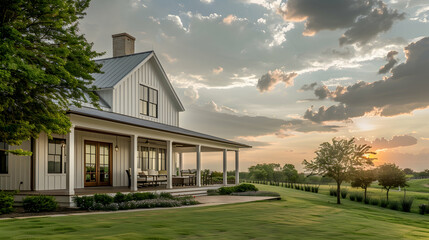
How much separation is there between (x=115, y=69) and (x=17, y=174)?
30.9 feet

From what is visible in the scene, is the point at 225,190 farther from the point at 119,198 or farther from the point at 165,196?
the point at 119,198

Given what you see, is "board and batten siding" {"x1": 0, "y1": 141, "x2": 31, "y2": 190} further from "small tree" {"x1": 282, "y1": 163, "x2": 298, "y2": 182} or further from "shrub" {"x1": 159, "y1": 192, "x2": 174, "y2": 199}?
"small tree" {"x1": 282, "y1": 163, "x2": 298, "y2": 182}

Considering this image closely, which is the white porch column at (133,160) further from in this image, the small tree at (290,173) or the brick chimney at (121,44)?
the small tree at (290,173)

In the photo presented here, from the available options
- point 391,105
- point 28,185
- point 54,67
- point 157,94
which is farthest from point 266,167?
point 54,67

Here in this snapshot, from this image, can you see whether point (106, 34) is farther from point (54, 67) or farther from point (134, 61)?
point (54, 67)

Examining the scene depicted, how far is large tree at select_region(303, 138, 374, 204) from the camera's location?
995 inches

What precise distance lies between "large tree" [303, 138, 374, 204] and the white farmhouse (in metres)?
6.02

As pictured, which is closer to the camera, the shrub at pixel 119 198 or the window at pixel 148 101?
the shrub at pixel 119 198

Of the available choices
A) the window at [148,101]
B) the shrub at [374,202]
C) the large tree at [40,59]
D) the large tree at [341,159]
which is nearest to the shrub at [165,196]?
the large tree at [40,59]

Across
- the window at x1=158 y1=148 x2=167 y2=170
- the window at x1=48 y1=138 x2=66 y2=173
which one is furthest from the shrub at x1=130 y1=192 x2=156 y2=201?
the window at x1=158 y1=148 x2=167 y2=170

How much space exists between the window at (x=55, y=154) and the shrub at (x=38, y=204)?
3831 millimetres

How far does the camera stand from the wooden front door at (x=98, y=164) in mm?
19183

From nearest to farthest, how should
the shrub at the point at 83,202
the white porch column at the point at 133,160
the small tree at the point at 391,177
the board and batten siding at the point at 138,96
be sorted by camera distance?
the shrub at the point at 83,202 → the white porch column at the point at 133,160 → the board and batten siding at the point at 138,96 → the small tree at the point at 391,177

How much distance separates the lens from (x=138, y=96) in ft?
76.7
